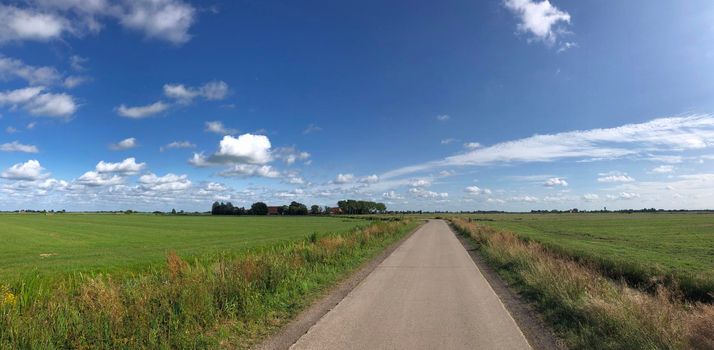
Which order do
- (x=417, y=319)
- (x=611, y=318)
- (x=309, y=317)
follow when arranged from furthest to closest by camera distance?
1. (x=309, y=317)
2. (x=417, y=319)
3. (x=611, y=318)

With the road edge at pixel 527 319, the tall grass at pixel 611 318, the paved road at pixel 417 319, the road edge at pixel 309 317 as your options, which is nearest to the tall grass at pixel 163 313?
the road edge at pixel 309 317

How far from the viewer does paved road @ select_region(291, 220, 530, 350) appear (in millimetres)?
7191

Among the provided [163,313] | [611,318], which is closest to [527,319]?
[611,318]

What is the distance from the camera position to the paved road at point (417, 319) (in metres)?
7.19

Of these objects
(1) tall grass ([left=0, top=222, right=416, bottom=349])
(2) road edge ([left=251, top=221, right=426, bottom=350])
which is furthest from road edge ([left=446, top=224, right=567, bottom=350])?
(1) tall grass ([left=0, top=222, right=416, bottom=349])

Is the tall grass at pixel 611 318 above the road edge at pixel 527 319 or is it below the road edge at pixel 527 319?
above

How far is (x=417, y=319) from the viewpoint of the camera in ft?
29.3

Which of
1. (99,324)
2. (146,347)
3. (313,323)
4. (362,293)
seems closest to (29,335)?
(99,324)

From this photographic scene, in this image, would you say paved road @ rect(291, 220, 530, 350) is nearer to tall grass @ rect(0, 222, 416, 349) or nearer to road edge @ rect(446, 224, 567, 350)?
road edge @ rect(446, 224, 567, 350)

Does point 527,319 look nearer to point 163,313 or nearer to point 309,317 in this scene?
point 309,317

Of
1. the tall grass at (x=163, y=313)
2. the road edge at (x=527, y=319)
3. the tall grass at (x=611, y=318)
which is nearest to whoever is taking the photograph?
the tall grass at (x=611, y=318)

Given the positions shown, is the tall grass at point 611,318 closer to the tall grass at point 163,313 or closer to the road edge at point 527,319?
the road edge at point 527,319

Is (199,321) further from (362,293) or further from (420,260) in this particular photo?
(420,260)

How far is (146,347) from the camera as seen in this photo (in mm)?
6484
